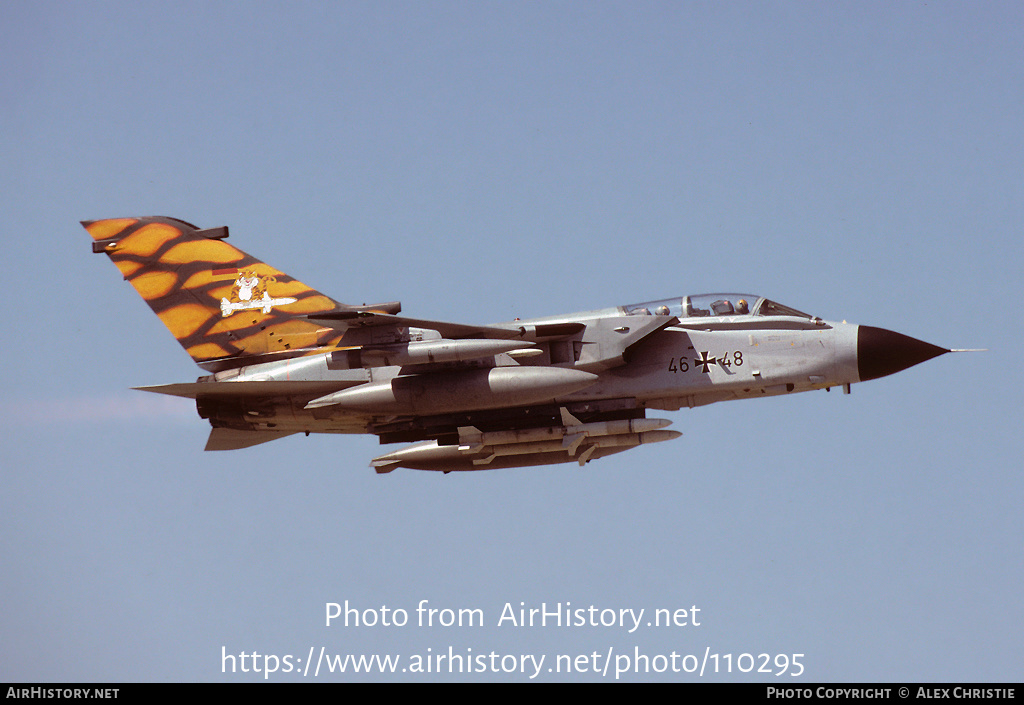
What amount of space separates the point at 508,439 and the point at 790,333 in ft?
15.7

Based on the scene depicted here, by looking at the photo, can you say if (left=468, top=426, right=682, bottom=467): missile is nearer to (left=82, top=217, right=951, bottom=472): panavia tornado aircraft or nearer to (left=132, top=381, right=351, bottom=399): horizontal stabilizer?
(left=82, top=217, right=951, bottom=472): panavia tornado aircraft

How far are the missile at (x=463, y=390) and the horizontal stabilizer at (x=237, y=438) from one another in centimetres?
206

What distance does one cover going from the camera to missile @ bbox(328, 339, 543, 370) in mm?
20156

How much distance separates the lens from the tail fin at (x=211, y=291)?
72.8 feet

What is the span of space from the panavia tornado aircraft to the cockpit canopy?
0.02 m

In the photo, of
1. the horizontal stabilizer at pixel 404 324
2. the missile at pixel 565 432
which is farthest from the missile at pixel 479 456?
the horizontal stabilizer at pixel 404 324

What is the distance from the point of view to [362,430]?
22.4m

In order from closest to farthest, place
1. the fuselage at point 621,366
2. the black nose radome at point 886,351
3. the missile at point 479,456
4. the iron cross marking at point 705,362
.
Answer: the fuselage at point 621,366 → the black nose radome at point 886,351 → the iron cross marking at point 705,362 → the missile at point 479,456

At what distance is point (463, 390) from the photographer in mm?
20578

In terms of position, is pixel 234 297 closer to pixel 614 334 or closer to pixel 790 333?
pixel 614 334

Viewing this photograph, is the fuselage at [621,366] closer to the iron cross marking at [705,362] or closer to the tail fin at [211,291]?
the iron cross marking at [705,362]

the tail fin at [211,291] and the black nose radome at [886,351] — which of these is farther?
the tail fin at [211,291]
